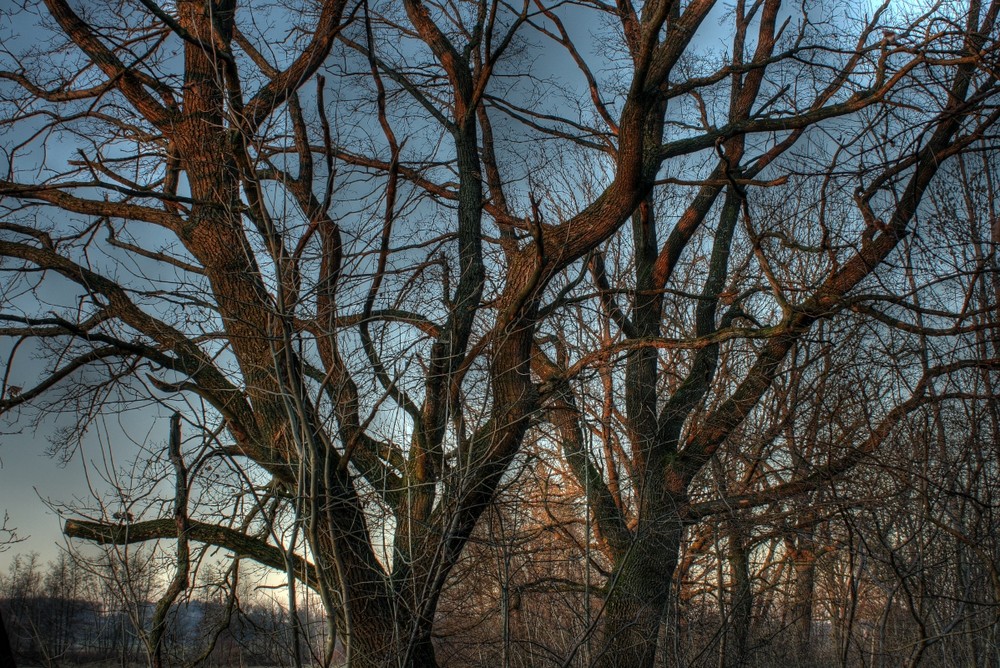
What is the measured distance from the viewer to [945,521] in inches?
239

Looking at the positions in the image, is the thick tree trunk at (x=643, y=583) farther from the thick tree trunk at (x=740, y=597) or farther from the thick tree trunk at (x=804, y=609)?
the thick tree trunk at (x=804, y=609)

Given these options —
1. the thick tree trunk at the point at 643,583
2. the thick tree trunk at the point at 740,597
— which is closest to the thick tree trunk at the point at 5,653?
the thick tree trunk at the point at 643,583

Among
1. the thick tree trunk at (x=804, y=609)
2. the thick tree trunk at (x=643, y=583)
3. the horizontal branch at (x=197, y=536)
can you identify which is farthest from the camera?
the thick tree trunk at (x=804, y=609)

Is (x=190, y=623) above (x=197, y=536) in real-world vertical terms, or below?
below

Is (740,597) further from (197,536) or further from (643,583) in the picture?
(197,536)

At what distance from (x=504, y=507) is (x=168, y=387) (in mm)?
2508

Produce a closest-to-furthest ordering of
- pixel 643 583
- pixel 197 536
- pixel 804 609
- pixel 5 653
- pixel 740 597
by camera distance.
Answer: pixel 5 653
pixel 197 536
pixel 740 597
pixel 643 583
pixel 804 609

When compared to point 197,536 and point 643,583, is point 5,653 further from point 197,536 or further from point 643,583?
point 643,583

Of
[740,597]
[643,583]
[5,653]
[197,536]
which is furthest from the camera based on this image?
[643,583]

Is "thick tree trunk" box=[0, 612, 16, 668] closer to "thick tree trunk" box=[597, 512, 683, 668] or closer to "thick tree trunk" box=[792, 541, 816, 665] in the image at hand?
"thick tree trunk" box=[597, 512, 683, 668]

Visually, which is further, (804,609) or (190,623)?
(804,609)

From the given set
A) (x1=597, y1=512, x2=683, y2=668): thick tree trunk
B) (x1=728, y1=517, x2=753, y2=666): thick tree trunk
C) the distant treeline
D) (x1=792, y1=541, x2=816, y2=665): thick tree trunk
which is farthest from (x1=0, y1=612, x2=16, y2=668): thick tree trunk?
(x1=792, y1=541, x2=816, y2=665): thick tree trunk

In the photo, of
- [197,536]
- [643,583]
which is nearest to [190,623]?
[197,536]

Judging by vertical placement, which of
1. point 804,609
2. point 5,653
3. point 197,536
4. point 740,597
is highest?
point 197,536
